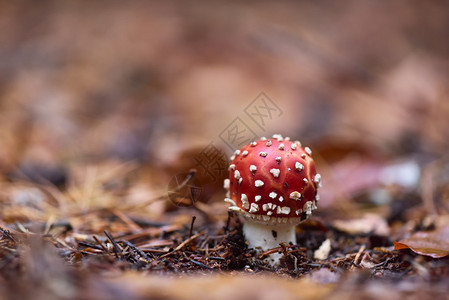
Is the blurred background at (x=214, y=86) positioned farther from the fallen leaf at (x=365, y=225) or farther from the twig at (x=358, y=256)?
the twig at (x=358, y=256)

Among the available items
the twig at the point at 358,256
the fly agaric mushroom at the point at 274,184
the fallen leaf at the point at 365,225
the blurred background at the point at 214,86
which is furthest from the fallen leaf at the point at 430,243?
the blurred background at the point at 214,86

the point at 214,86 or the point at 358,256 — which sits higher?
the point at 214,86

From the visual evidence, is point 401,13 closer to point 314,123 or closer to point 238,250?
point 314,123

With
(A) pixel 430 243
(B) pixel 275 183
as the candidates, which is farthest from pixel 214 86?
(A) pixel 430 243

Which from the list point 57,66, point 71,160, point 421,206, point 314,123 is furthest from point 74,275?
point 57,66

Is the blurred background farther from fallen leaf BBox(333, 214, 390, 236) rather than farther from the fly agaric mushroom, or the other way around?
the fly agaric mushroom

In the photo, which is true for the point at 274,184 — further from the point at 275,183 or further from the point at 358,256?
the point at 358,256

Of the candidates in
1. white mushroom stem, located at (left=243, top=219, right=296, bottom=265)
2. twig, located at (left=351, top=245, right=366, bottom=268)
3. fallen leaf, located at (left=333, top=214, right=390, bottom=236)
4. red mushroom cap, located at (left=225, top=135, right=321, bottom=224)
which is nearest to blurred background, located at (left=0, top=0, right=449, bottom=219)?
fallen leaf, located at (left=333, top=214, right=390, bottom=236)
